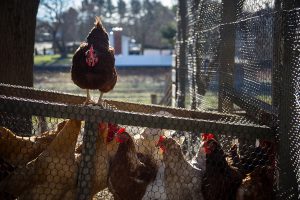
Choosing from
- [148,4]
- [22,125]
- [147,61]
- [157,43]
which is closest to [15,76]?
[22,125]

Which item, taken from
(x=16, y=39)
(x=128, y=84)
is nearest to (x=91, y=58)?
(x=16, y=39)

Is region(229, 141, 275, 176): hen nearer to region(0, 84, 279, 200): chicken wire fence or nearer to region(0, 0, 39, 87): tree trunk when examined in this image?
region(0, 84, 279, 200): chicken wire fence

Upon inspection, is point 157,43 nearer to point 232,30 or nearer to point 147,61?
point 147,61

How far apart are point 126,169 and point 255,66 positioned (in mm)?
1286

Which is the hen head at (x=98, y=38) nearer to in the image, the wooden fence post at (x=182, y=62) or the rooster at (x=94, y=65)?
the rooster at (x=94, y=65)

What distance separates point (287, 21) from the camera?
8.48 feet

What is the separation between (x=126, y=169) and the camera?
3152 millimetres

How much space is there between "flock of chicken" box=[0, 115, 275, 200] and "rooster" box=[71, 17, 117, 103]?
0.34 m

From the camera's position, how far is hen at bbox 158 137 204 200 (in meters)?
3.05

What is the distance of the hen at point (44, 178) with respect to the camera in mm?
2791

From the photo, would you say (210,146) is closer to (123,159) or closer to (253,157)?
(253,157)

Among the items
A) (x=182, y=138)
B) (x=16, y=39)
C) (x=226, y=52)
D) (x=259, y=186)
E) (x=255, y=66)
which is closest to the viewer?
(x=259, y=186)

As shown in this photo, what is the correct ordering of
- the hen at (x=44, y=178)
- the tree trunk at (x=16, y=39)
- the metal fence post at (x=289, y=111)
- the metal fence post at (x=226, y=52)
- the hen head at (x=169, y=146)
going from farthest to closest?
the tree trunk at (x=16, y=39) → the metal fence post at (x=226, y=52) → the hen head at (x=169, y=146) → the hen at (x=44, y=178) → the metal fence post at (x=289, y=111)

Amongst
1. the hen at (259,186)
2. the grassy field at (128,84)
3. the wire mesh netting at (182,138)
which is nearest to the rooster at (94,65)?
the wire mesh netting at (182,138)
